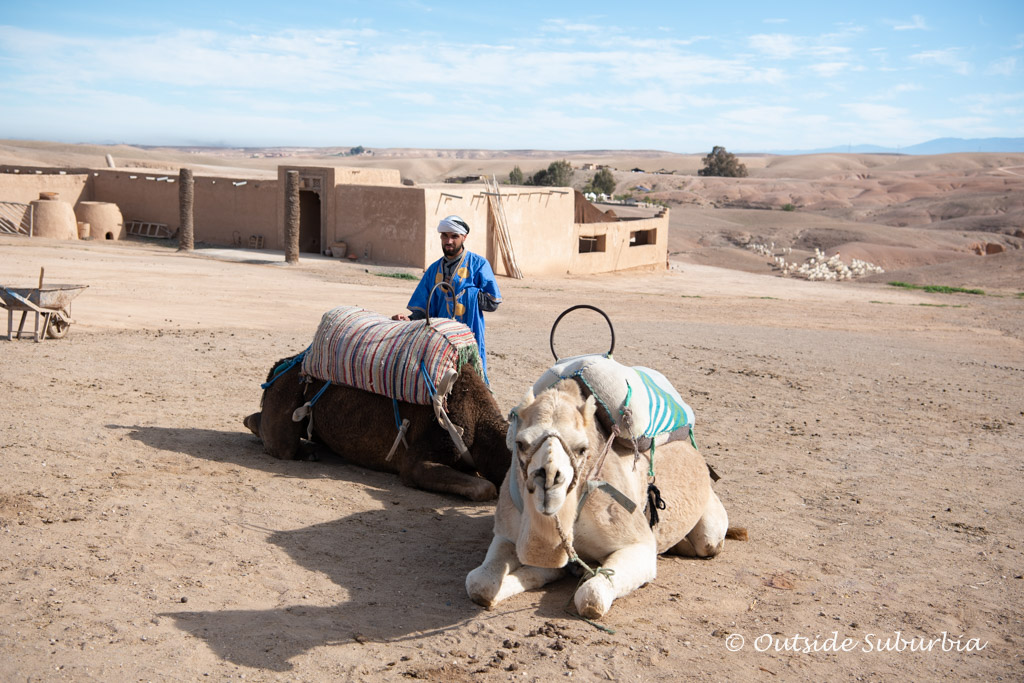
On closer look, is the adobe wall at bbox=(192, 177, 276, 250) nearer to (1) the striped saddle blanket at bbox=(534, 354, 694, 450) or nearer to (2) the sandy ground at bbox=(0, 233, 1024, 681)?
(2) the sandy ground at bbox=(0, 233, 1024, 681)

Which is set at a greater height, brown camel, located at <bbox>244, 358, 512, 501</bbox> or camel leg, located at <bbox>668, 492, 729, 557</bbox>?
brown camel, located at <bbox>244, 358, 512, 501</bbox>

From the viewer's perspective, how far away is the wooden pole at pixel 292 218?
22984mm

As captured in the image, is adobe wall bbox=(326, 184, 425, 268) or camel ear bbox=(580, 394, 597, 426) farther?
adobe wall bbox=(326, 184, 425, 268)

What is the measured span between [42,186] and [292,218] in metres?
9.32

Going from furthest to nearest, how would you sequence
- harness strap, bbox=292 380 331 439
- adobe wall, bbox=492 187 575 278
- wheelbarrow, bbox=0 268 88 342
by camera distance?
→ adobe wall, bbox=492 187 575 278
wheelbarrow, bbox=0 268 88 342
harness strap, bbox=292 380 331 439

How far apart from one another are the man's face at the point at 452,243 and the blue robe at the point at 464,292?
8 centimetres

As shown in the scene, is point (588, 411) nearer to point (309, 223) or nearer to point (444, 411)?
point (444, 411)

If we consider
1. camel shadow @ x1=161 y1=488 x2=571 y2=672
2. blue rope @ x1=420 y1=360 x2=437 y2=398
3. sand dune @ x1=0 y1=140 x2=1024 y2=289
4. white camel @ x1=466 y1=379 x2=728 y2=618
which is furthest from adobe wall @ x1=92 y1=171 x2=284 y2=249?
white camel @ x1=466 y1=379 x2=728 y2=618

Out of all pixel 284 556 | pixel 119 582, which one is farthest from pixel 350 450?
pixel 119 582

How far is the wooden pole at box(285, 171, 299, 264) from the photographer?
22984 millimetres

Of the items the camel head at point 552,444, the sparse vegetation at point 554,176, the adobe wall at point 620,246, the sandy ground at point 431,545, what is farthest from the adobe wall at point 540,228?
the sparse vegetation at point 554,176

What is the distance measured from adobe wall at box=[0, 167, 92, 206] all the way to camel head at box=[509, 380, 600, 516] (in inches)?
1039

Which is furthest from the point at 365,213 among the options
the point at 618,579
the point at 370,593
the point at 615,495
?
the point at 618,579

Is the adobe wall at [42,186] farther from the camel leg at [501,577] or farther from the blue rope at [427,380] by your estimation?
the camel leg at [501,577]
